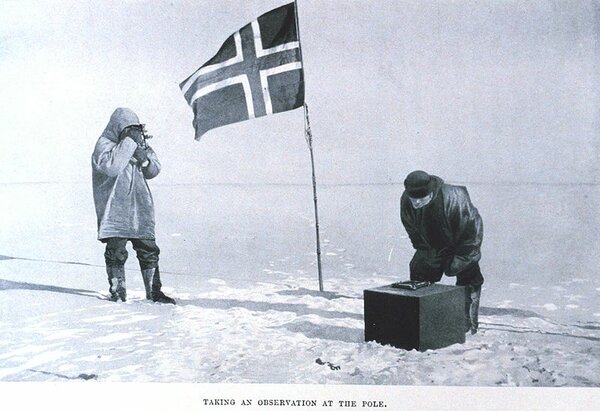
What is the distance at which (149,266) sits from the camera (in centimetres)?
324

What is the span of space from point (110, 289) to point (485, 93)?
2214 millimetres

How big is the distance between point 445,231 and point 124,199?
1.66 metres

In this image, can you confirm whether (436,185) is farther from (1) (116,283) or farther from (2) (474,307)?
(1) (116,283)

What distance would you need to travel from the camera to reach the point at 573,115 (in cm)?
305

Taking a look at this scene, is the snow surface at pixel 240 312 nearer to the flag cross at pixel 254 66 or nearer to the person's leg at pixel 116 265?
the person's leg at pixel 116 265

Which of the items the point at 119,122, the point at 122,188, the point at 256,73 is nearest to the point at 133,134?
the point at 119,122

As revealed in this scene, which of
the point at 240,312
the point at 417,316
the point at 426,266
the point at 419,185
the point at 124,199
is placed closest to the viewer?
the point at 417,316

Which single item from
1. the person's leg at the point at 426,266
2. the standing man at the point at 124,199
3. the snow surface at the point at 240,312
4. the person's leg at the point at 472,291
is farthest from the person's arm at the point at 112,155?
the person's leg at the point at 472,291

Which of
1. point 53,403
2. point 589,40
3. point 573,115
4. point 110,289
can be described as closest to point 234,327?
point 110,289

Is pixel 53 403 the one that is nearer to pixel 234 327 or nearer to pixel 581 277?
pixel 234 327

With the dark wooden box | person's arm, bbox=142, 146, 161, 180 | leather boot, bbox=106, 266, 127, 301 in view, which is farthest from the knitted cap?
leather boot, bbox=106, 266, 127, 301

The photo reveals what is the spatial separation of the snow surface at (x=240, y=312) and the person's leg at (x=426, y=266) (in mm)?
99

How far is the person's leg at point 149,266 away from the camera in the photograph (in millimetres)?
3229

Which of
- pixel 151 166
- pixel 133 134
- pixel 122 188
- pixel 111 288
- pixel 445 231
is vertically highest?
pixel 133 134
